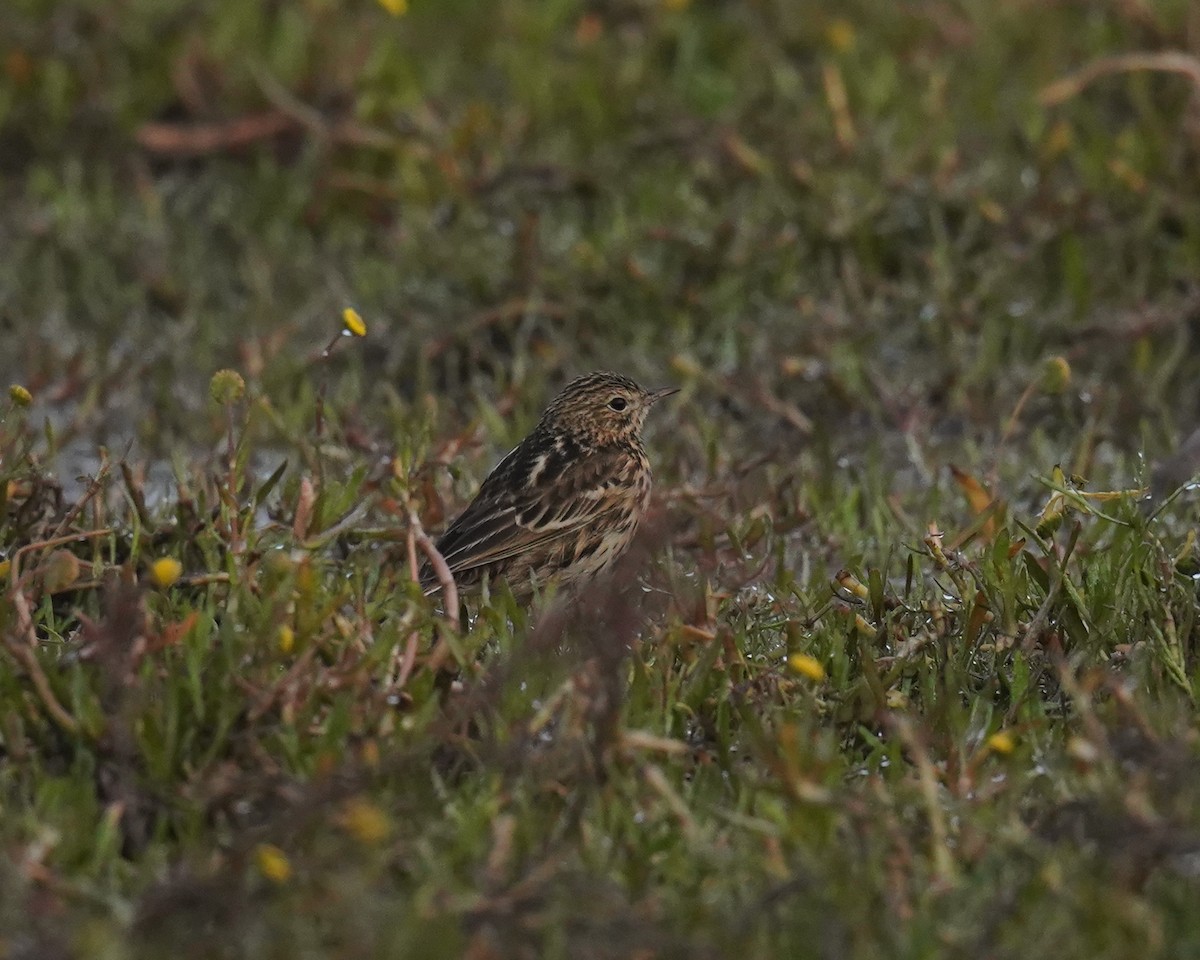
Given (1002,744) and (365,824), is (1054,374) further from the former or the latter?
(365,824)

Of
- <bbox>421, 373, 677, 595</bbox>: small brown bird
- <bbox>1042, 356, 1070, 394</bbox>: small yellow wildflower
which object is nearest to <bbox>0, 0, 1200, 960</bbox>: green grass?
<bbox>1042, 356, 1070, 394</bbox>: small yellow wildflower

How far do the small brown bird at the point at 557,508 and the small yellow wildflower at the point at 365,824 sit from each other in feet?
5.07

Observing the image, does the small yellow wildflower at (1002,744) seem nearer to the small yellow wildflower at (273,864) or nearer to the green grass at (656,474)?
the green grass at (656,474)

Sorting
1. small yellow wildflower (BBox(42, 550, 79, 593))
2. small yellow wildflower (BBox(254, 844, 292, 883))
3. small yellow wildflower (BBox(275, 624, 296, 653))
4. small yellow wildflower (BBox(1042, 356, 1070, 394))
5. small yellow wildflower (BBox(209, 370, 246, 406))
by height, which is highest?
small yellow wildflower (BBox(209, 370, 246, 406))

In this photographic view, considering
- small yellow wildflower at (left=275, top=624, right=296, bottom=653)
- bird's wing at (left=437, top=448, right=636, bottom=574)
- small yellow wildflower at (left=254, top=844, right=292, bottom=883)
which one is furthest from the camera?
bird's wing at (left=437, top=448, right=636, bottom=574)

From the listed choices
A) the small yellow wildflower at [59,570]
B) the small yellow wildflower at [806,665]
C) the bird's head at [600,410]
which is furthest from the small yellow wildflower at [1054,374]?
the small yellow wildflower at [59,570]

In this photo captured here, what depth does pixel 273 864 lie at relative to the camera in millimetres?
3793

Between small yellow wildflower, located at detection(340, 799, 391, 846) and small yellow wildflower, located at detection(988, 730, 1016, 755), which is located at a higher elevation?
small yellow wildflower, located at detection(340, 799, 391, 846)

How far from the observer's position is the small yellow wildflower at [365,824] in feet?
12.5

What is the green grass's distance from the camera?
13.1ft

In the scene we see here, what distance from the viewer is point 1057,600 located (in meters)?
5.16

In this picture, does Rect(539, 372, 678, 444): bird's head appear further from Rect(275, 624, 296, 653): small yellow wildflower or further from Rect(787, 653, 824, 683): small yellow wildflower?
Rect(275, 624, 296, 653): small yellow wildflower

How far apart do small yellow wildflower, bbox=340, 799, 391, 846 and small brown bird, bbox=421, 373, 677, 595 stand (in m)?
1.55

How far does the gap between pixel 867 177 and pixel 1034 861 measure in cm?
447
